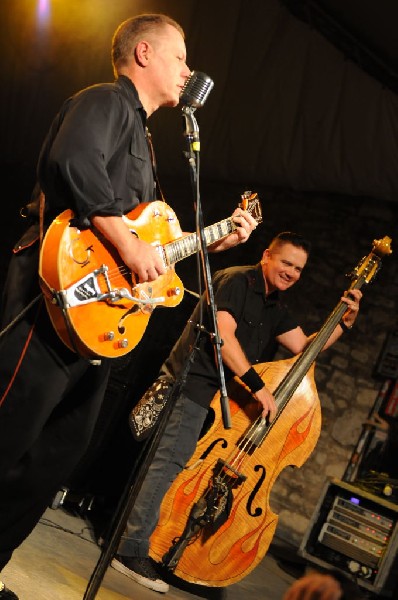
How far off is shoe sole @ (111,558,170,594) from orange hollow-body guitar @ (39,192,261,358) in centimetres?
181

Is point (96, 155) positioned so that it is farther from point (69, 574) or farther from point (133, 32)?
point (69, 574)

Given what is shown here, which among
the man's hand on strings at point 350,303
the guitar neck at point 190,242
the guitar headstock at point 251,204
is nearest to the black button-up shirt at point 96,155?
the guitar neck at point 190,242

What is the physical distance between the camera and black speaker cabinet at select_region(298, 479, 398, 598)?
5098 mm

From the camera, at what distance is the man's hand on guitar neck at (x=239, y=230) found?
279 centimetres

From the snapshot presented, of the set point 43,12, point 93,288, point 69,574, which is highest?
point 43,12

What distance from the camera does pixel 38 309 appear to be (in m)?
2.12

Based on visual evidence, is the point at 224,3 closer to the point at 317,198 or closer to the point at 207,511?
the point at 317,198

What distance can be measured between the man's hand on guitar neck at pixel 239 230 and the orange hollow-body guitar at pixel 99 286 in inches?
15.8

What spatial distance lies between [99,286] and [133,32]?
979 millimetres

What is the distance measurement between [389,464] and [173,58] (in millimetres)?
5796

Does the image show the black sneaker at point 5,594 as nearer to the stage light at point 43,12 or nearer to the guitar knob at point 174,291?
the guitar knob at point 174,291

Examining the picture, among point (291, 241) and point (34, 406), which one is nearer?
point (34, 406)

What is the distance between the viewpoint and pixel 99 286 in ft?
7.00

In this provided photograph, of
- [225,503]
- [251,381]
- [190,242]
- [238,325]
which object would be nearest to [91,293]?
[190,242]
